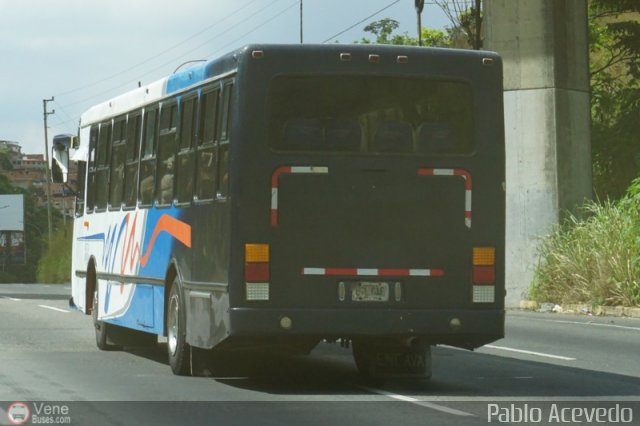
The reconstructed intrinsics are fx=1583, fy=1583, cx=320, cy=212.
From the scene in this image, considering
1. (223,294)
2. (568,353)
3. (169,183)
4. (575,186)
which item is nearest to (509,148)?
(575,186)

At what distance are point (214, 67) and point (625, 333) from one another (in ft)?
29.5

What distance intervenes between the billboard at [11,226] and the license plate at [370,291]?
146 meters

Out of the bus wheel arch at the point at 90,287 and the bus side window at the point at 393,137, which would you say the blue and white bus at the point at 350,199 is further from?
the bus wheel arch at the point at 90,287

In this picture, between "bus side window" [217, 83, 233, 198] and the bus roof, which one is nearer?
the bus roof

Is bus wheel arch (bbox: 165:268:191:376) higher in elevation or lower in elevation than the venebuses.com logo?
higher

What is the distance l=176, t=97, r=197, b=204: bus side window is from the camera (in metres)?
14.4

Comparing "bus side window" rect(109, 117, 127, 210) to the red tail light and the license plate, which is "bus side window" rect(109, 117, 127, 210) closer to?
the red tail light

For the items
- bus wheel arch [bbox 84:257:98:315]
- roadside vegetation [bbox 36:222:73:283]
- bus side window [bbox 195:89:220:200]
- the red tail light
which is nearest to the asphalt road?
bus wheel arch [bbox 84:257:98:315]

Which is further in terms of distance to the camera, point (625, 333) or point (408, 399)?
point (625, 333)

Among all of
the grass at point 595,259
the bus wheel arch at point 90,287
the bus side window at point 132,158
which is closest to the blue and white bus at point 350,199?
the bus side window at point 132,158

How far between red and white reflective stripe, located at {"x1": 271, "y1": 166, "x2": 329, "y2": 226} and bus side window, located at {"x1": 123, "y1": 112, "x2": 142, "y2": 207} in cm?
377

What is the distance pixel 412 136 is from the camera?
13375 mm

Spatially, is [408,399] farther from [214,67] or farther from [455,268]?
[214,67]

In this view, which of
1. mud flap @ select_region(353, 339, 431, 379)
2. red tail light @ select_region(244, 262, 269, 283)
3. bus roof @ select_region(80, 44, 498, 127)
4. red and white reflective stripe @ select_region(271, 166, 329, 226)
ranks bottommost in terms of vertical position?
mud flap @ select_region(353, 339, 431, 379)
